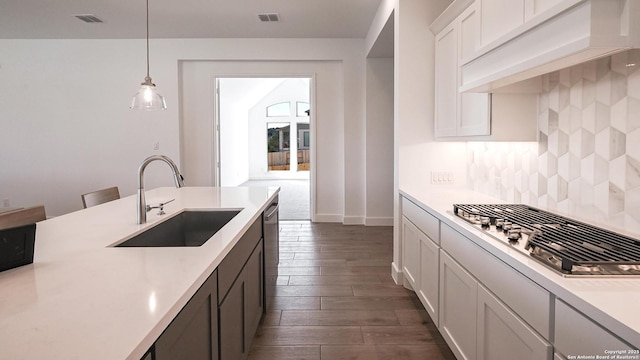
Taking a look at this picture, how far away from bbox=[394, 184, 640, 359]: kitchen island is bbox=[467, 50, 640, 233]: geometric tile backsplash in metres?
0.13

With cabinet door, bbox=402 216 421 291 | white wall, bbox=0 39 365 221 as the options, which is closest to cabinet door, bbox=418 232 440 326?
cabinet door, bbox=402 216 421 291

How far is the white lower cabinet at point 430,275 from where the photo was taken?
2264 millimetres

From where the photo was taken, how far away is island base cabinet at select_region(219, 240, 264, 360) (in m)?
1.55

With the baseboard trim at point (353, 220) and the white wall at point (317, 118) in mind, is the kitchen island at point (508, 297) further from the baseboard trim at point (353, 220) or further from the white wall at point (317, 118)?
the white wall at point (317, 118)

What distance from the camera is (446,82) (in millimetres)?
2955

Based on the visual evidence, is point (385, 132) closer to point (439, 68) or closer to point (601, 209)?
point (439, 68)

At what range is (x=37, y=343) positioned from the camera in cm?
74

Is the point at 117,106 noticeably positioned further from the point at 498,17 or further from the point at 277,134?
the point at 277,134

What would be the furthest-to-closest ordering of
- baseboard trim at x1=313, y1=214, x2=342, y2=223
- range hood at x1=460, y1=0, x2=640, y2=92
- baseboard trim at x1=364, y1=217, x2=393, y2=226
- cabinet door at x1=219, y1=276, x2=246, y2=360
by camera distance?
1. baseboard trim at x1=313, y1=214, x2=342, y2=223
2. baseboard trim at x1=364, y1=217, x2=393, y2=226
3. cabinet door at x1=219, y1=276, x2=246, y2=360
4. range hood at x1=460, y1=0, x2=640, y2=92

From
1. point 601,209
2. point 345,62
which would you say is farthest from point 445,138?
point 345,62

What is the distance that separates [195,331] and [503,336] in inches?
43.1

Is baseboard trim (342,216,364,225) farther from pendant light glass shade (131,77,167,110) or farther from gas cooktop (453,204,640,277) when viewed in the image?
gas cooktop (453,204,640,277)

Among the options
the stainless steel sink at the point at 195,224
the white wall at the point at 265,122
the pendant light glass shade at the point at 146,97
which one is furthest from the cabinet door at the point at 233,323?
the white wall at the point at 265,122

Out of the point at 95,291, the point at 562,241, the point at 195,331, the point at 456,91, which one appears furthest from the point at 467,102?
the point at 95,291
